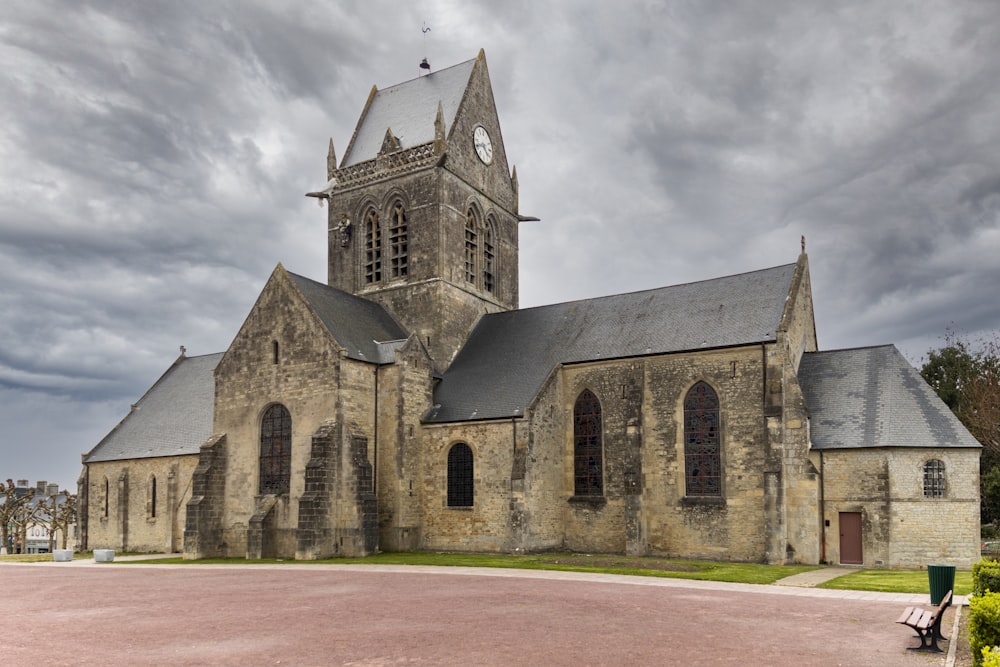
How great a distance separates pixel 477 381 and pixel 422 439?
336 centimetres

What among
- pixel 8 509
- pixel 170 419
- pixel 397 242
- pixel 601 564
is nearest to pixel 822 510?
pixel 601 564

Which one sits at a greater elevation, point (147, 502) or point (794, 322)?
point (794, 322)

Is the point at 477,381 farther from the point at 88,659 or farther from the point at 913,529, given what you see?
the point at 88,659

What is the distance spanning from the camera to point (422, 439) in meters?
33.2

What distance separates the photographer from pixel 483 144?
42312 mm

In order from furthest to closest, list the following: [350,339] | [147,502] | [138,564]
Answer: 1. [147,502]
2. [350,339]
3. [138,564]

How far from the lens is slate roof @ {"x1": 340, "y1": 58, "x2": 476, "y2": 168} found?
40594mm

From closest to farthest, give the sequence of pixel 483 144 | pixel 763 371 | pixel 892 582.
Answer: pixel 892 582, pixel 763 371, pixel 483 144

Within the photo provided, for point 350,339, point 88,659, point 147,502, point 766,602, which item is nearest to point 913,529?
point 766,602

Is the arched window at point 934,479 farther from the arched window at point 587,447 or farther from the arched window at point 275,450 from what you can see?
the arched window at point 275,450

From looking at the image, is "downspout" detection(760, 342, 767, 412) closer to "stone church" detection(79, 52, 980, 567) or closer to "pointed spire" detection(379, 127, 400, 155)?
"stone church" detection(79, 52, 980, 567)

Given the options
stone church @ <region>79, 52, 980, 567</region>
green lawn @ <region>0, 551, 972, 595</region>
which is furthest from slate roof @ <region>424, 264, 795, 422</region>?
green lawn @ <region>0, 551, 972, 595</region>

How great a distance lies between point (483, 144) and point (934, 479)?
25991 mm

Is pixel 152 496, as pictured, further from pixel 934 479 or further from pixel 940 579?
pixel 940 579
